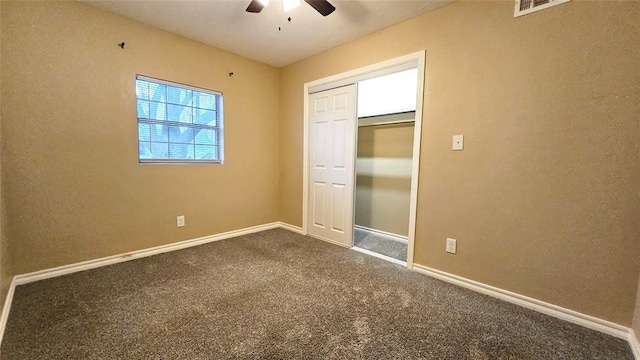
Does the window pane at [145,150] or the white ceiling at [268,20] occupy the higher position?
the white ceiling at [268,20]

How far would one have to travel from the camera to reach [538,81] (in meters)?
1.72

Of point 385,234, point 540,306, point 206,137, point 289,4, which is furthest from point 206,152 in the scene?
point 540,306

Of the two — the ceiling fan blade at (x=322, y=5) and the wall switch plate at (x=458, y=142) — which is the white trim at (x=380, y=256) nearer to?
the wall switch plate at (x=458, y=142)

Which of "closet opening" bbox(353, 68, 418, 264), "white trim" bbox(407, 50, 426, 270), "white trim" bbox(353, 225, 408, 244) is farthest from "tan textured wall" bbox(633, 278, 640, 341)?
"white trim" bbox(353, 225, 408, 244)

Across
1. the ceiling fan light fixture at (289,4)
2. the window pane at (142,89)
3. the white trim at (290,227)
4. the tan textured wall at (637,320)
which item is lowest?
the white trim at (290,227)

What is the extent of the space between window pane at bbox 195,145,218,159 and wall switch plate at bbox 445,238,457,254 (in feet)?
9.48

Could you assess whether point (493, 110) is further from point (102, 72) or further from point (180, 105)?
point (102, 72)

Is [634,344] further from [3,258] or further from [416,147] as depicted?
[3,258]

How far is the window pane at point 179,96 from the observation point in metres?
2.74

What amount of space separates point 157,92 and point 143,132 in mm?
472

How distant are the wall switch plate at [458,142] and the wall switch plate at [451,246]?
0.82 m

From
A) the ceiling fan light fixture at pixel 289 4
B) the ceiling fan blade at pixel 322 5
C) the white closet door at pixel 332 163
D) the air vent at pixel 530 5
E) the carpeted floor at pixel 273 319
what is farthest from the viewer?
the white closet door at pixel 332 163

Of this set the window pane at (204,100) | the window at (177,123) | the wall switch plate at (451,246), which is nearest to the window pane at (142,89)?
the window at (177,123)

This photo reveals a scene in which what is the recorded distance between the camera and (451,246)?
2.16 m
